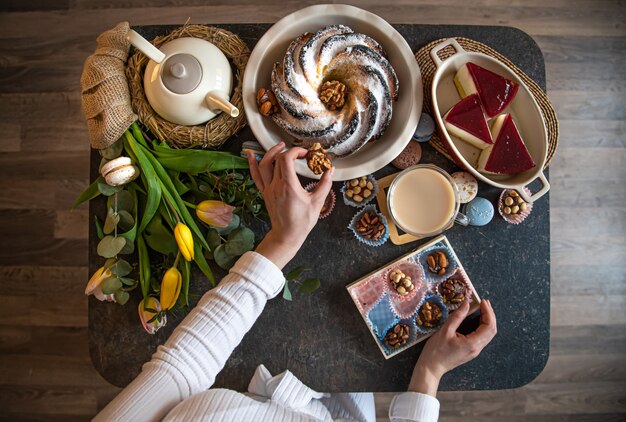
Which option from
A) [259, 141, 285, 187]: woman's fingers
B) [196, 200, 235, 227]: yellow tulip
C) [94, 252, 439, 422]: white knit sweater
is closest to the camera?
[94, 252, 439, 422]: white knit sweater

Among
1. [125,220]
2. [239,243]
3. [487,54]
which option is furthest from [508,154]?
[125,220]

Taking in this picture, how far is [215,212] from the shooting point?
0.94m

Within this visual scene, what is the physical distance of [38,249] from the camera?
1.66 m

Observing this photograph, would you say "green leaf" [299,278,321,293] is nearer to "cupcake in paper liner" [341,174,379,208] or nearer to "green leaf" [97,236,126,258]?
"cupcake in paper liner" [341,174,379,208]

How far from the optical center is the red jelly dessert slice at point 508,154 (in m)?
0.96

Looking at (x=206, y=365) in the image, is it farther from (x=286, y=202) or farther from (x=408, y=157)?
(x=408, y=157)

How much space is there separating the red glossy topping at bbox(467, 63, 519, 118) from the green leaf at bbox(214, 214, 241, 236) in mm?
566

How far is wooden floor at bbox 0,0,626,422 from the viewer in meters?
1.66

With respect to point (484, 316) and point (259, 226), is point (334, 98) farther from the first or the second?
point (484, 316)

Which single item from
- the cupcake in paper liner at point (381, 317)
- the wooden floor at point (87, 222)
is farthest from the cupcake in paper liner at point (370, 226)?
the wooden floor at point (87, 222)

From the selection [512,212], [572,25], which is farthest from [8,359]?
[572,25]

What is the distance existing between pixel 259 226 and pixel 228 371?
1.08ft

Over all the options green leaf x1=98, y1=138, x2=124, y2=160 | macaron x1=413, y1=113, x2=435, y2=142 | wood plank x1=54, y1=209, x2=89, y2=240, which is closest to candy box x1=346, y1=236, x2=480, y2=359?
macaron x1=413, y1=113, x2=435, y2=142

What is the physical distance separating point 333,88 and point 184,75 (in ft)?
0.89
